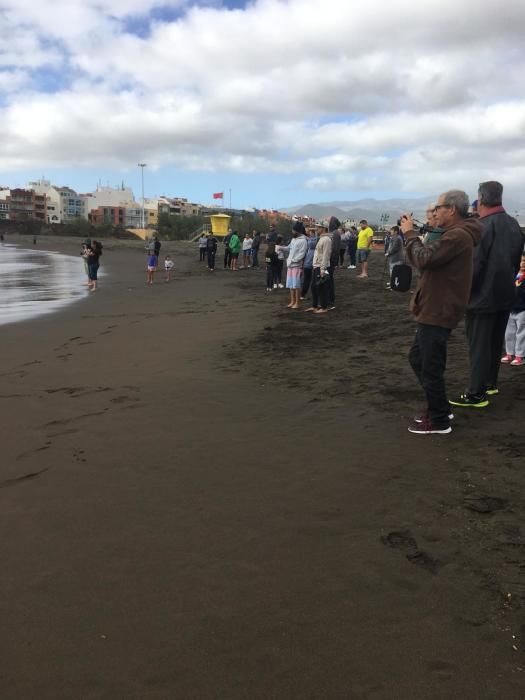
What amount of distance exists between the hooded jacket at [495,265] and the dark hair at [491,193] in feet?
0.24

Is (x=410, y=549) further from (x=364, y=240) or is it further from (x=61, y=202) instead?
(x=61, y=202)

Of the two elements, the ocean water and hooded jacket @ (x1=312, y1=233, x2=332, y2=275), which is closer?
hooded jacket @ (x1=312, y1=233, x2=332, y2=275)

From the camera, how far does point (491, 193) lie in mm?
4566

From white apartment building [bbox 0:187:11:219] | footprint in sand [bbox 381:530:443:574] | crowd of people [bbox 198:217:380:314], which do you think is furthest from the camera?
white apartment building [bbox 0:187:11:219]

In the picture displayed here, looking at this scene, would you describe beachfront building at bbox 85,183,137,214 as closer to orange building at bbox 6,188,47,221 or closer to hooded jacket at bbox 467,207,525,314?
orange building at bbox 6,188,47,221

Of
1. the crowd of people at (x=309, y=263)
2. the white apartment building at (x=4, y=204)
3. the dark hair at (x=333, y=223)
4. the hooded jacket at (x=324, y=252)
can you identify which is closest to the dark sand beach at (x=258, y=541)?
the hooded jacket at (x=324, y=252)

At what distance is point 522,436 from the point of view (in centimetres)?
393

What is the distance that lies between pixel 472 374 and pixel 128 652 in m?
3.65

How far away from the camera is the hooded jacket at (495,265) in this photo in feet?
14.7

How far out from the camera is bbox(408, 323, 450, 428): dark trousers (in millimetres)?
4020

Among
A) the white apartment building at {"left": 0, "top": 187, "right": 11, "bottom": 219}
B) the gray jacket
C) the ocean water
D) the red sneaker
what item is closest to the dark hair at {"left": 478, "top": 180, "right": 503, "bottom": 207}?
the red sneaker

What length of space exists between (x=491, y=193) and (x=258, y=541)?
3.60 meters

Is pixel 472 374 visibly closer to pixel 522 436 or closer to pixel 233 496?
pixel 522 436

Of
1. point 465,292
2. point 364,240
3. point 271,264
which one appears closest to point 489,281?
point 465,292
